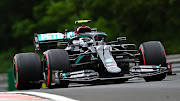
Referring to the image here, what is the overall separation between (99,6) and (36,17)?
25.5 ft

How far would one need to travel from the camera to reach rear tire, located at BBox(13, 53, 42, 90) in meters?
11.9

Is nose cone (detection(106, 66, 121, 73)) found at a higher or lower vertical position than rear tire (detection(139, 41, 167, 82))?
lower

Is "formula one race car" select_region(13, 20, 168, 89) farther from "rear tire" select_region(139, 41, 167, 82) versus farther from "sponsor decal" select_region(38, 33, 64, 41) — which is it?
"sponsor decal" select_region(38, 33, 64, 41)

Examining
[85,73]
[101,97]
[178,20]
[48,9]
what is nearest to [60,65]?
[85,73]

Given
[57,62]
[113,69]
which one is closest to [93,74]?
[113,69]

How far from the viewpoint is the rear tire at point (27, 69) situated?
39.2 ft

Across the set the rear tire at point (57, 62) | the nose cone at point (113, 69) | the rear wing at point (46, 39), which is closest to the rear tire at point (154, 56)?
the nose cone at point (113, 69)

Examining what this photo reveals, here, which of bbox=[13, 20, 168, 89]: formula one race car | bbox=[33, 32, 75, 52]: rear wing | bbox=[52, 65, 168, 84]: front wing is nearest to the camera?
bbox=[52, 65, 168, 84]: front wing

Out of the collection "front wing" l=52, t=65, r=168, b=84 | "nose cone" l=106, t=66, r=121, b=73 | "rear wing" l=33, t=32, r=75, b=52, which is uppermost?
"rear wing" l=33, t=32, r=75, b=52

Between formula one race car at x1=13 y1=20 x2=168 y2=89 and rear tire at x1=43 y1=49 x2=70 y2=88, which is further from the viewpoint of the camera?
rear tire at x1=43 y1=49 x2=70 y2=88

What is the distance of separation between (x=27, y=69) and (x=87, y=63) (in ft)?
5.18

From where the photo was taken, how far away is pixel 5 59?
35094 millimetres

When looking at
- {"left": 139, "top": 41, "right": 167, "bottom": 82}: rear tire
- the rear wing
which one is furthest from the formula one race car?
the rear wing

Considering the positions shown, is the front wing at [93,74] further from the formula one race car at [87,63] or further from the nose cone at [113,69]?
the nose cone at [113,69]
